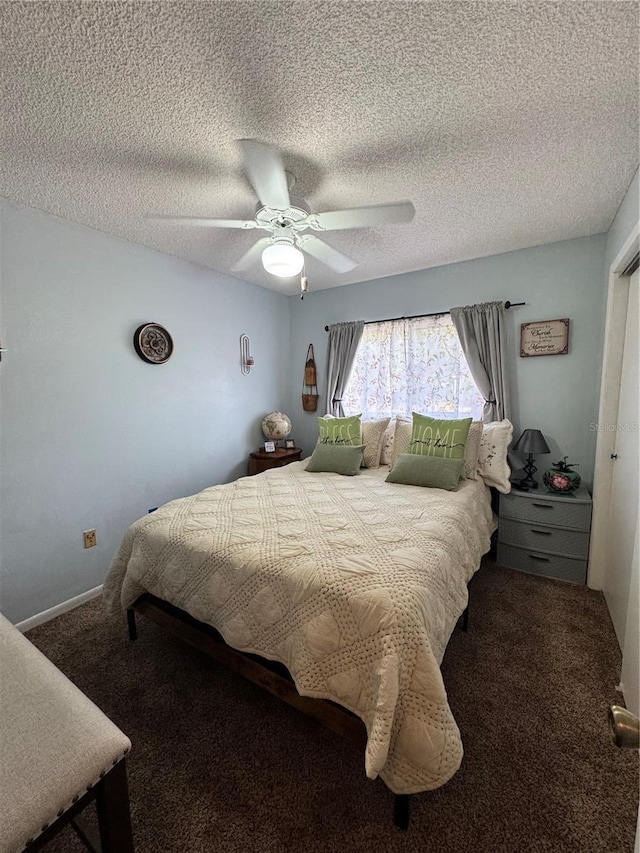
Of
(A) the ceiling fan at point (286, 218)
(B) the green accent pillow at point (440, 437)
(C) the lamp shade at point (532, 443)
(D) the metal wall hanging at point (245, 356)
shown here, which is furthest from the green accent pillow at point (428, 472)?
(D) the metal wall hanging at point (245, 356)

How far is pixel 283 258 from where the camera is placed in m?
1.85

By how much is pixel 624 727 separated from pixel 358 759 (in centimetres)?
118

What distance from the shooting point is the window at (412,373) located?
129 inches

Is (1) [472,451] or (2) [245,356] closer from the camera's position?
(1) [472,451]

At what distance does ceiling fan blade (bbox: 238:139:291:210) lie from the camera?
1313mm

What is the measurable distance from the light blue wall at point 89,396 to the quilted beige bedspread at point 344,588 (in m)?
0.75

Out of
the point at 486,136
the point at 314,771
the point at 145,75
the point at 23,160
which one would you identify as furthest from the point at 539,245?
the point at 314,771

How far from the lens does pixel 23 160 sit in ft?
5.71

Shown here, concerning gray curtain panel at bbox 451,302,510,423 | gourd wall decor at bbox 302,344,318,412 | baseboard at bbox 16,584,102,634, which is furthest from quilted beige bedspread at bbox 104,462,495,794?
gourd wall decor at bbox 302,344,318,412

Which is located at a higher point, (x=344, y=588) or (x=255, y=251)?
(x=255, y=251)

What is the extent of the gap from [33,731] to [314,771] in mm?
984

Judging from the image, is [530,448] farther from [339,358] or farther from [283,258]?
[283,258]

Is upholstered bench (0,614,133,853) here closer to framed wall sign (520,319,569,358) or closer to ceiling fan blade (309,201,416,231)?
ceiling fan blade (309,201,416,231)

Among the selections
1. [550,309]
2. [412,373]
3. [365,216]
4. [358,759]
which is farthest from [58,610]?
[550,309]
